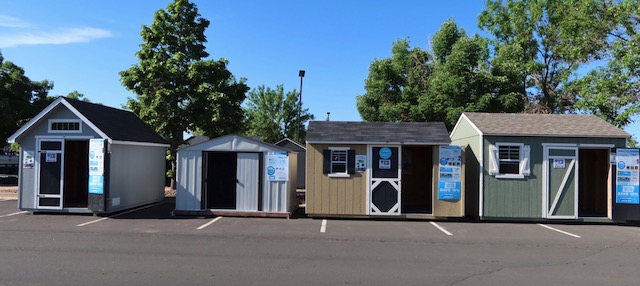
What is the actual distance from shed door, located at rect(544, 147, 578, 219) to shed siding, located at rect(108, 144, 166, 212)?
13406 mm

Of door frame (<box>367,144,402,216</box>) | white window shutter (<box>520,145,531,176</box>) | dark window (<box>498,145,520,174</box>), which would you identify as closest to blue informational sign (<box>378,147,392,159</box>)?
door frame (<box>367,144,402,216</box>)

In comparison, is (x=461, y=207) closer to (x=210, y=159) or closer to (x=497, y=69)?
(x=210, y=159)

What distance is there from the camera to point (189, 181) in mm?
13812

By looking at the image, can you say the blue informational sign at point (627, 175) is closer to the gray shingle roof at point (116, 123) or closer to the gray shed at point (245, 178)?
the gray shed at point (245, 178)

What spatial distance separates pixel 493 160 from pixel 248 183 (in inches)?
301

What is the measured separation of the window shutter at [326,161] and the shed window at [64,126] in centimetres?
779

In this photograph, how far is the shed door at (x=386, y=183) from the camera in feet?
43.8

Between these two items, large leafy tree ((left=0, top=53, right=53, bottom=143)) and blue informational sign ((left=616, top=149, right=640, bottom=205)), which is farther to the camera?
large leafy tree ((left=0, top=53, right=53, bottom=143))

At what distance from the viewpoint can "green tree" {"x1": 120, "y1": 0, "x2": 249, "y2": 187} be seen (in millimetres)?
18531

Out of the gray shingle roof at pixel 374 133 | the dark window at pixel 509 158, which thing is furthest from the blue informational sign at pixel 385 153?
the dark window at pixel 509 158

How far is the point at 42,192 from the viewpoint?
44.7 ft

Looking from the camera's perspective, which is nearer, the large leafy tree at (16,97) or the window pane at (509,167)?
the window pane at (509,167)

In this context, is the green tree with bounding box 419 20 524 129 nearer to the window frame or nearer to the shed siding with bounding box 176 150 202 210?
the shed siding with bounding box 176 150 202 210

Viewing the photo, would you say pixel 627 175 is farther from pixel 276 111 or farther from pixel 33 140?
pixel 276 111
